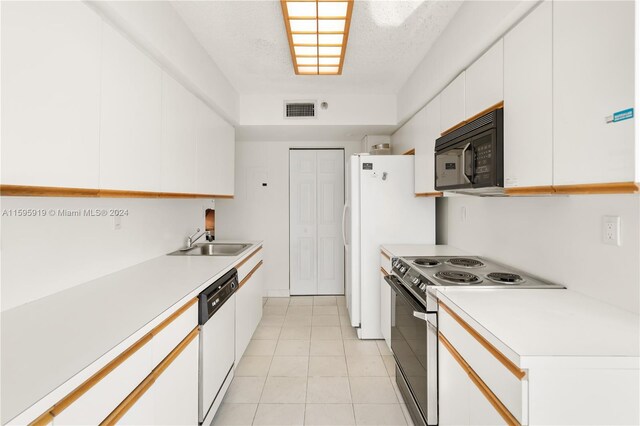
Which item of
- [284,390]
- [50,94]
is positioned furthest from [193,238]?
[50,94]

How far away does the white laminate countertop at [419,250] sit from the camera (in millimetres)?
2543

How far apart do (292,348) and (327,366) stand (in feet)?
1.51

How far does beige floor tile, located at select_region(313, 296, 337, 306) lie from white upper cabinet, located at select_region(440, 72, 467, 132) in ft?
9.13

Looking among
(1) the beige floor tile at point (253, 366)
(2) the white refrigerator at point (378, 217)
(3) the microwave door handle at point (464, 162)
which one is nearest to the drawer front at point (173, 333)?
(1) the beige floor tile at point (253, 366)

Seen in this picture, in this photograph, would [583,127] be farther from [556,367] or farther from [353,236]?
[353,236]

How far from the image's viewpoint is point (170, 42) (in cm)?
191

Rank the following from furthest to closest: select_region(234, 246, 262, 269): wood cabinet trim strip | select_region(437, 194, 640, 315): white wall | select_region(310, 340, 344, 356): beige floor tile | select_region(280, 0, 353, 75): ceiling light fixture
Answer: select_region(310, 340, 344, 356): beige floor tile < select_region(234, 246, 262, 269): wood cabinet trim strip < select_region(280, 0, 353, 75): ceiling light fixture < select_region(437, 194, 640, 315): white wall

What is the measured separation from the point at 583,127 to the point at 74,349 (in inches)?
75.0

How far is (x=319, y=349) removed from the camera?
2854mm

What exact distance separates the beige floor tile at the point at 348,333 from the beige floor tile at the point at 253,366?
851 millimetres

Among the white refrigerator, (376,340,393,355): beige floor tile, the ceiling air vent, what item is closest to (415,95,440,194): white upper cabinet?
the white refrigerator

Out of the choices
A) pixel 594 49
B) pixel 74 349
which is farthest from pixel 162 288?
pixel 594 49

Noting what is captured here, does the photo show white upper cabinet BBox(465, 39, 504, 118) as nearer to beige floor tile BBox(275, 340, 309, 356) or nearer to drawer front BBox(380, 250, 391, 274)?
drawer front BBox(380, 250, 391, 274)

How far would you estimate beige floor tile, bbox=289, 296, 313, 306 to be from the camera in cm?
417
